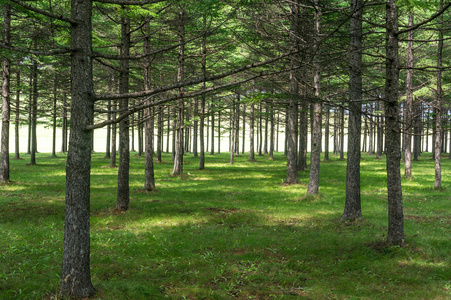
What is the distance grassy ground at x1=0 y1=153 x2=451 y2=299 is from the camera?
606cm

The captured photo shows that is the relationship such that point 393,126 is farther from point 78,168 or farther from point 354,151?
point 78,168

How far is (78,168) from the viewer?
16.8 ft

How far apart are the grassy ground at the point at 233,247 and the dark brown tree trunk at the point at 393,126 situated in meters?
0.77

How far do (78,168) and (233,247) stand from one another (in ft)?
15.8

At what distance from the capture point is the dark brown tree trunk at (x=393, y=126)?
746 centimetres

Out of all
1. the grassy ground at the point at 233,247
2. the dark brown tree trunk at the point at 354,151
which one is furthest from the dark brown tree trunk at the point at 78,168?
the dark brown tree trunk at the point at 354,151

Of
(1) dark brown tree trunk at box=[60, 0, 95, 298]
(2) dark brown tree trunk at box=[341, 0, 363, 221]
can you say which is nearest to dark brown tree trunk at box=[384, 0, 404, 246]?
(2) dark brown tree trunk at box=[341, 0, 363, 221]

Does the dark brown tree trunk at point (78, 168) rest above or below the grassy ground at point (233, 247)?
above

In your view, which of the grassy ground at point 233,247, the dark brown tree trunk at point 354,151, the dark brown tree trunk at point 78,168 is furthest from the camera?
the dark brown tree trunk at point 354,151

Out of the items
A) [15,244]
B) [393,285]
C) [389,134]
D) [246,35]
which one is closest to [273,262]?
[393,285]

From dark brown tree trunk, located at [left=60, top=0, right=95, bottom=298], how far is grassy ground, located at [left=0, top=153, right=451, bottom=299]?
698mm

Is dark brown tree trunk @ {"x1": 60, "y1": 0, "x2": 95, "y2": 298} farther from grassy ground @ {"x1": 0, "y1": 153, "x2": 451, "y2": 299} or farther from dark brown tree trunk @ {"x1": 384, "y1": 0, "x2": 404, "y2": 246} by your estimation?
dark brown tree trunk @ {"x1": 384, "y1": 0, "x2": 404, "y2": 246}

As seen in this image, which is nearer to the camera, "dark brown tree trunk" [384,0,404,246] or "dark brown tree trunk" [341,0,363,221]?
"dark brown tree trunk" [384,0,404,246]

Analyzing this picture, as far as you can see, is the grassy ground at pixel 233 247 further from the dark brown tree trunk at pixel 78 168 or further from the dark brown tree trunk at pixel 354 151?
the dark brown tree trunk at pixel 78 168
